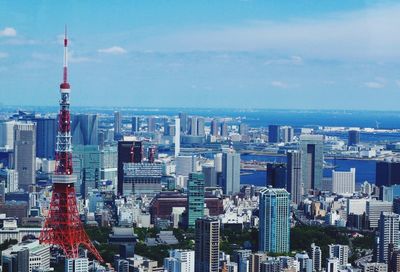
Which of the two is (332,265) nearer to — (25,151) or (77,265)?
(77,265)

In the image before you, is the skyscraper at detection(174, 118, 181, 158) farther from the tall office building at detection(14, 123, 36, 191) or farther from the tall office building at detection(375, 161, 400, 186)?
the tall office building at detection(375, 161, 400, 186)

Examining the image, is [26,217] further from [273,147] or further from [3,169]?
[273,147]

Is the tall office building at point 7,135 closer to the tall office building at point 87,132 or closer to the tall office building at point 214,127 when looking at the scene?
the tall office building at point 87,132

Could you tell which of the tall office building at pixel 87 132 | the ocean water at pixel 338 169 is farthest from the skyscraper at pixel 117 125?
the ocean water at pixel 338 169

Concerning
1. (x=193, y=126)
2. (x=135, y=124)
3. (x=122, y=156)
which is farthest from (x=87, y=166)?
(x=193, y=126)

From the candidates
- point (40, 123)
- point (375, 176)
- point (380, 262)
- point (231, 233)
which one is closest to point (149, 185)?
point (40, 123)
